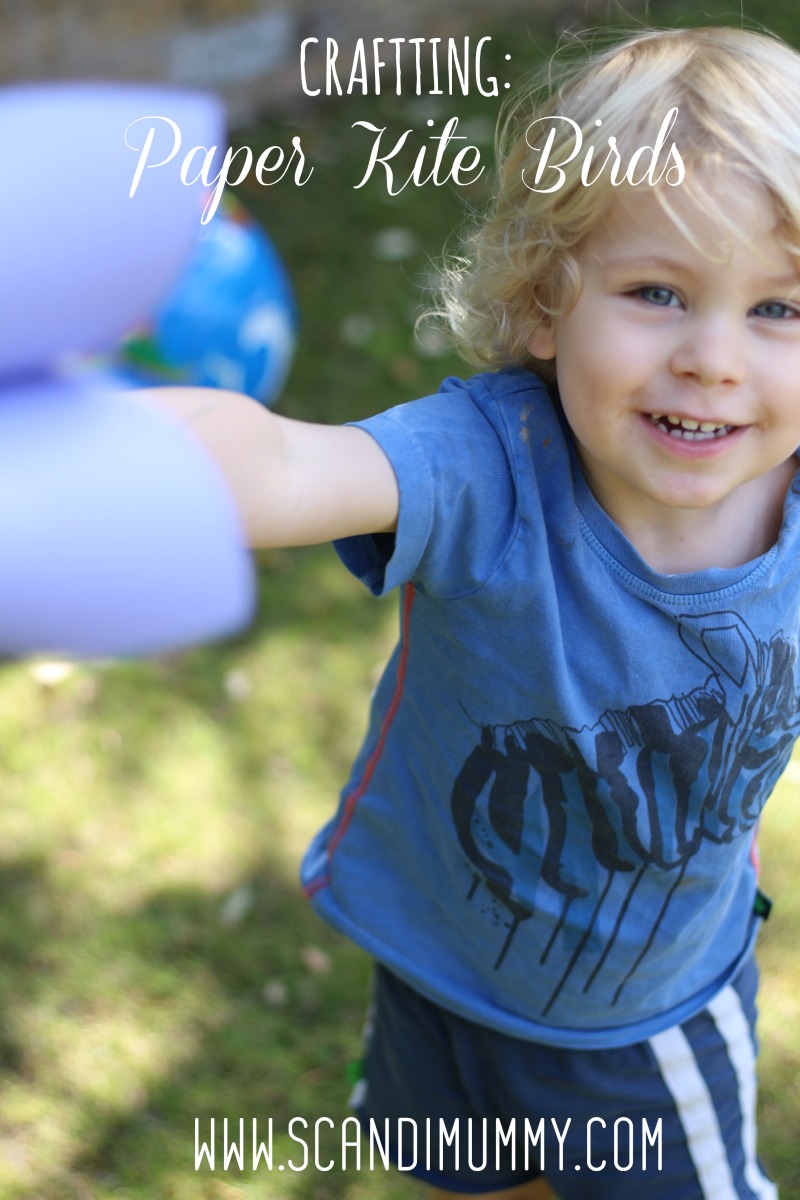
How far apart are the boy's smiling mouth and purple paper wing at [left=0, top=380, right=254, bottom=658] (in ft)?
1.66

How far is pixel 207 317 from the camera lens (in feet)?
8.70

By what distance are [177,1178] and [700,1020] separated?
793 mm

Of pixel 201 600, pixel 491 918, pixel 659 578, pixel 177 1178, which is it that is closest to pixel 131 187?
pixel 201 600

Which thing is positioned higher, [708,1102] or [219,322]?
[219,322]

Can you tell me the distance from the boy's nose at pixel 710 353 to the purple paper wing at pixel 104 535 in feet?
1.61

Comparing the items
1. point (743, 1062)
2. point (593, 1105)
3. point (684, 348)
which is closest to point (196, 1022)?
point (593, 1105)

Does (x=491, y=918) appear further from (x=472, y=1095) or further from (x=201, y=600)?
(x=201, y=600)

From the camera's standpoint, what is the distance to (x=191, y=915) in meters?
2.12

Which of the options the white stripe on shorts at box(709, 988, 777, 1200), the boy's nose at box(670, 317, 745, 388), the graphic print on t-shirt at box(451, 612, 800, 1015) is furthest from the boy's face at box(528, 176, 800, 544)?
the white stripe on shorts at box(709, 988, 777, 1200)

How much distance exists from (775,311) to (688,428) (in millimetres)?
112

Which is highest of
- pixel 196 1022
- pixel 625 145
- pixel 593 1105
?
pixel 625 145

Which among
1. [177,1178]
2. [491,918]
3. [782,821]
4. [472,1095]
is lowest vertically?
[177,1178]

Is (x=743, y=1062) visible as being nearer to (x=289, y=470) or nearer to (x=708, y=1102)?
(x=708, y=1102)

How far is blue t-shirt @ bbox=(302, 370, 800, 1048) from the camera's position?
1089mm
